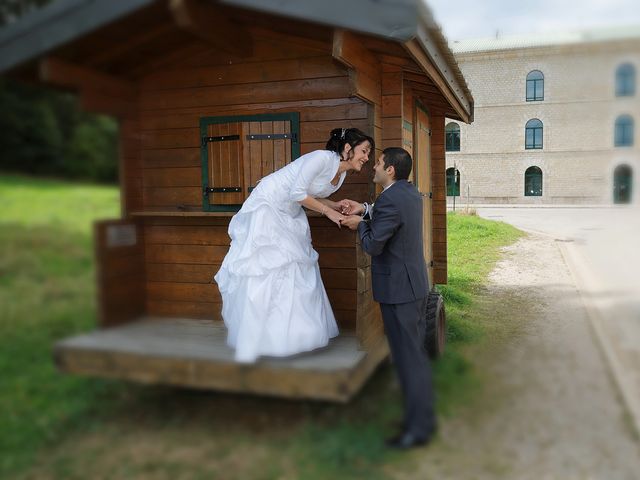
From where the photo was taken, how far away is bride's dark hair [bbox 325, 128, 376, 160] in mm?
4148

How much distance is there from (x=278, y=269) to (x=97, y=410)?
67.6 inches

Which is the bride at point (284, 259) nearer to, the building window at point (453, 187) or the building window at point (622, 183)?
the building window at point (622, 183)

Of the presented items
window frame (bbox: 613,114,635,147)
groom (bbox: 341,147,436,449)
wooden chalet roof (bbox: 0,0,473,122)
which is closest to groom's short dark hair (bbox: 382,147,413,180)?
groom (bbox: 341,147,436,449)

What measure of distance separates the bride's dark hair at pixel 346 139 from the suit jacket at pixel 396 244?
1.58 ft

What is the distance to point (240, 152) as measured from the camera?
16.2ft

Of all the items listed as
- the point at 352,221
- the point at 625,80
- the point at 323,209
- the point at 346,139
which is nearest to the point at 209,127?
the point at 346,139

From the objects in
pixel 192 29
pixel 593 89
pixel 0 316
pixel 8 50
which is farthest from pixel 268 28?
pixel 0 316

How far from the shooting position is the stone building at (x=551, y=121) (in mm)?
3184

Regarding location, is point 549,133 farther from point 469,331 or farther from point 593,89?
point 593,89

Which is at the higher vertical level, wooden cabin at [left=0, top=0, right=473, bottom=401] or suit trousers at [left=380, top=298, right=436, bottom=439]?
wooden cabin at [left=0, top=0, right=473, bottom=401]

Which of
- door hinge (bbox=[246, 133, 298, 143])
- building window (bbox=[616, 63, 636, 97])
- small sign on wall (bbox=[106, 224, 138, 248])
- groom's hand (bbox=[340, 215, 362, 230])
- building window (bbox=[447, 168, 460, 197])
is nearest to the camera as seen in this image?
building window (bbox=[616, 63, 636, 97])

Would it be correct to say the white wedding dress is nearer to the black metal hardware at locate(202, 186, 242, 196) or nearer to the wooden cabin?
the wooden cabin

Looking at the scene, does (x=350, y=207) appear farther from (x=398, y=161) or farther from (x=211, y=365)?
(x=211, y=365)

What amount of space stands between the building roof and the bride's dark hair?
147 cm
